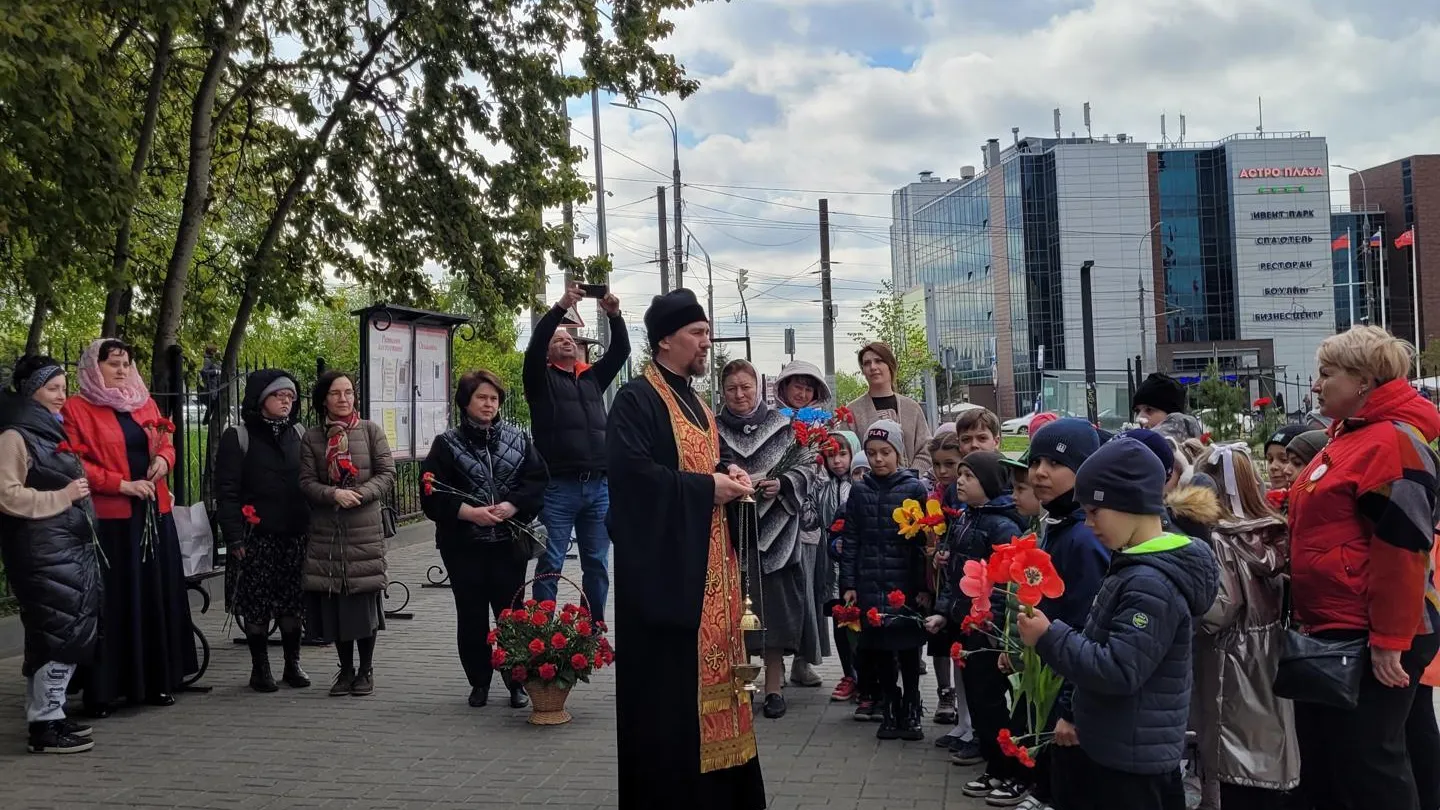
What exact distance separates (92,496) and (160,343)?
15.0ft

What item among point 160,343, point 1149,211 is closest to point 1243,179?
point 1149,211

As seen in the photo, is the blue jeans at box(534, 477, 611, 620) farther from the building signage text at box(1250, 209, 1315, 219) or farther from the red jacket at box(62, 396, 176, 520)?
the building signage text at box(1250, 209, 1315, 219)

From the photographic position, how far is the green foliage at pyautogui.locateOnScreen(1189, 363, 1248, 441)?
61.0ft

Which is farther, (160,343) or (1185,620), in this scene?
(160,343)

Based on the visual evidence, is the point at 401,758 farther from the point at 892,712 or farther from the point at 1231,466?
the point at 1231,466

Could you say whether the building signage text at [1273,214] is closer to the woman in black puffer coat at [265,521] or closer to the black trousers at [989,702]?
the woman in black puffer coat at [265,521]

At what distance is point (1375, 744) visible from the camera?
416 centimetres

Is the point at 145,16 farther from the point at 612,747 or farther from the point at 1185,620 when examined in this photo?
the point at 1185,620

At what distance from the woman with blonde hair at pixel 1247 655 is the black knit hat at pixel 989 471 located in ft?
3.56

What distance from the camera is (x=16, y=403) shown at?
6.57 metres

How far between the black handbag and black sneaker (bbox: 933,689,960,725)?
2769 millimetres

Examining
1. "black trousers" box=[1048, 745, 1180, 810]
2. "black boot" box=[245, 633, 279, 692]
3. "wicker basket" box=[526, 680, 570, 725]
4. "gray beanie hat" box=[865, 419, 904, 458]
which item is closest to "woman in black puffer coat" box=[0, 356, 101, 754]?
"black boot" box=[245, 633, 279, 692]

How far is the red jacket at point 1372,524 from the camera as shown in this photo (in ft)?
13.2

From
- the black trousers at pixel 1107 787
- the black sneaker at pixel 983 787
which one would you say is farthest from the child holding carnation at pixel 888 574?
the black trousers at pixel 1107 787
